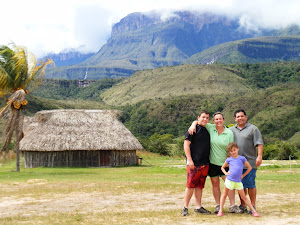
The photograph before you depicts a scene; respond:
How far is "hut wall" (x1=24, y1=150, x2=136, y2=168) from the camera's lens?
27.3m

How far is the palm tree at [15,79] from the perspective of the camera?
2102 cm

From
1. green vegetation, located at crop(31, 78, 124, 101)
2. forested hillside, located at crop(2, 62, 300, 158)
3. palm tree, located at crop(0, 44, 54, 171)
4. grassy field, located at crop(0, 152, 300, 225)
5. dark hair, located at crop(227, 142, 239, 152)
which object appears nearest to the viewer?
grassy field, located at crop(0, 152, 300, 225)

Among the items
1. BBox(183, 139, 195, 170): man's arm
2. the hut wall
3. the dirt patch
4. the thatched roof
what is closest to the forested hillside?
the thatched roof

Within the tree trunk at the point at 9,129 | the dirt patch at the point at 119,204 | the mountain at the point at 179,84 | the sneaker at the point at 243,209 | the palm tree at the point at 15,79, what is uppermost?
the mountain at the point at 179,84

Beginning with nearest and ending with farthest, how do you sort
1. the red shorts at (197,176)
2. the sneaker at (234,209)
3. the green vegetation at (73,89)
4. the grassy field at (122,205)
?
the grassy field at (122,205), the red shorts at (197,176), the sneaker at (234,209), the green vegetation at (73,89)

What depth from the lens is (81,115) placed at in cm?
2950

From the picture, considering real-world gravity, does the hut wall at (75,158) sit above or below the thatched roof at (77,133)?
below

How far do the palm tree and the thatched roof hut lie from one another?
194 inches

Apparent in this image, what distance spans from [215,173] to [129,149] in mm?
20174

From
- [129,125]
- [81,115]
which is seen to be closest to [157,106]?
[129,125]

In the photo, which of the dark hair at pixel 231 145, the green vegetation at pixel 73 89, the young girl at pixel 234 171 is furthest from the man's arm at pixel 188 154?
the green vegetation at pixel 73 89

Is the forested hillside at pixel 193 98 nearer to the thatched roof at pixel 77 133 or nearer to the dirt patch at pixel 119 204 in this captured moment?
the thatched roof at pixel 77 133

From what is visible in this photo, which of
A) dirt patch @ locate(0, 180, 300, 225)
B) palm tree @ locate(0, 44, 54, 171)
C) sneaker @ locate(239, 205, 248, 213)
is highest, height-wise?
palm tree @ locate(0, 44, 54, 171)

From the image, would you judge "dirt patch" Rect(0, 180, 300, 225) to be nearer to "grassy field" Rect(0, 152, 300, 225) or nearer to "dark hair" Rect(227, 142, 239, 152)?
"grassy field" Rect(0, 152, 300, 225)
